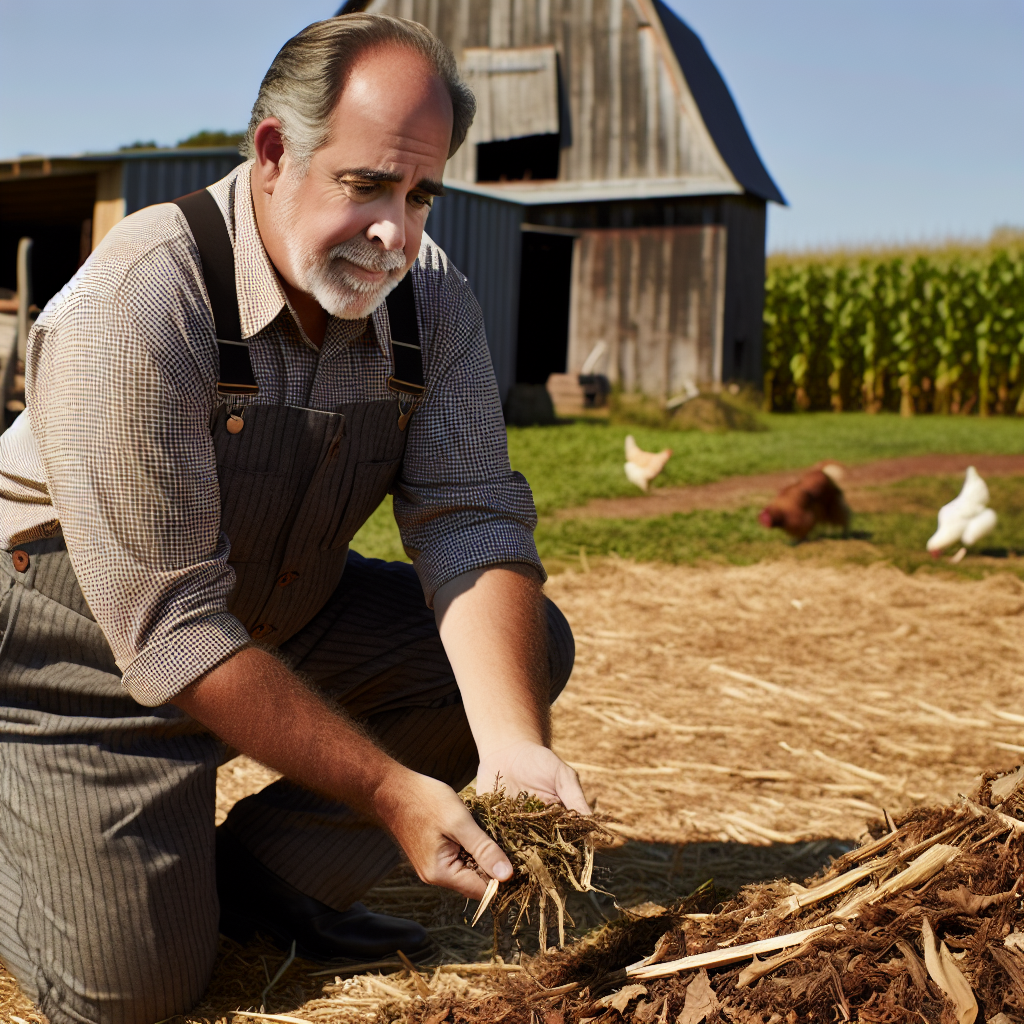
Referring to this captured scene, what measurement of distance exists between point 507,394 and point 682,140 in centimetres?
484

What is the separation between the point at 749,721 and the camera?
162 inches

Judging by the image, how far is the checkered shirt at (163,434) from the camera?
1.94 m

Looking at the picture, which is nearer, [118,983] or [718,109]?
[118,983]

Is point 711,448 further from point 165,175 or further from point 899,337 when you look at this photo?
point 899,337

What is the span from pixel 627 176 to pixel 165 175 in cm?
772

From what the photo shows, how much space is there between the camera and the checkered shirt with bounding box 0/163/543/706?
76.5 inches

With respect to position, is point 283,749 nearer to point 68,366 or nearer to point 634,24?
point 68,366

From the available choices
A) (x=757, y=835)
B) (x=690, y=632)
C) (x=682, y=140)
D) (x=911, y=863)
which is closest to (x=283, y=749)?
(x=911, y=863)

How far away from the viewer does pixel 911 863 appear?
75.7 inches

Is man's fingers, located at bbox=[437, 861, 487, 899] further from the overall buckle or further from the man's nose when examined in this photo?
the man's nose

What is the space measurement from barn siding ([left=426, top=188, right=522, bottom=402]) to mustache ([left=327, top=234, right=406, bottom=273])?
11.3 m

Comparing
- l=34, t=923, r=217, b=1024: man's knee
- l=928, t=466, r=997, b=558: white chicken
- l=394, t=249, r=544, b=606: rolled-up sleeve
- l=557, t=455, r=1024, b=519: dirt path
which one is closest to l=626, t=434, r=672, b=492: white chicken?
l=557, t=455, r=1024, b=519: dirt path

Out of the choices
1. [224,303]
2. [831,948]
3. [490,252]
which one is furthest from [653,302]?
[831,948]

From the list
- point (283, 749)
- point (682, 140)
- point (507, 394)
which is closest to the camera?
point (283, 749)
